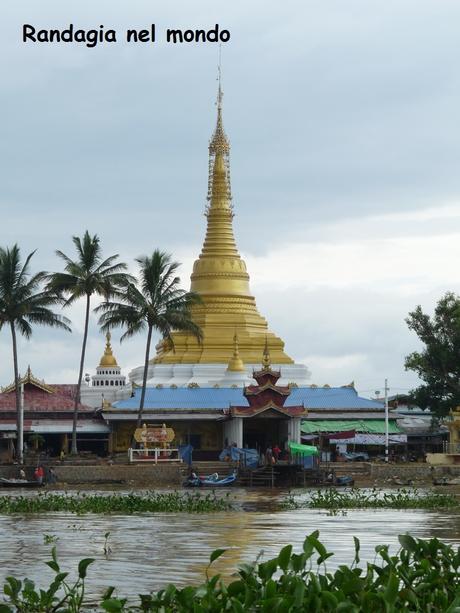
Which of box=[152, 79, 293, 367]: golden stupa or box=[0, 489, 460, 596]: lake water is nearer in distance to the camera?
box=[0, 489, 460, 596]: lake water

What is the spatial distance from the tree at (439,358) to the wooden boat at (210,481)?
77.6ft

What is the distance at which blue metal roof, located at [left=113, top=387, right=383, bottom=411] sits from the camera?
229ft

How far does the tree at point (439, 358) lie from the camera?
250ft

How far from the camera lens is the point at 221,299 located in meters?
82.2

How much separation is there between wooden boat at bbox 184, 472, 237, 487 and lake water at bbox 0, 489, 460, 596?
11.1 meters

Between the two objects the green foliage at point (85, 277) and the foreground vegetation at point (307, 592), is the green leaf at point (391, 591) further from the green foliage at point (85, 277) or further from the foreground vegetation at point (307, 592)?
the green foliage at point (85, 277)

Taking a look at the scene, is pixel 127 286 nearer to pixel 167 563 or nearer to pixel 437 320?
pixel 437 320

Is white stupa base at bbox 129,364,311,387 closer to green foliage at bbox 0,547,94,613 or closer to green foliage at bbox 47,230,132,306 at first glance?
green foliage at bbox 47,230,132,306

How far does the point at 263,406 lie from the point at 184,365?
42.0ft

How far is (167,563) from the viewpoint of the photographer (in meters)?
25.6

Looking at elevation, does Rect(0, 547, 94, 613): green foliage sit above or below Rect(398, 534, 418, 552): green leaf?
below

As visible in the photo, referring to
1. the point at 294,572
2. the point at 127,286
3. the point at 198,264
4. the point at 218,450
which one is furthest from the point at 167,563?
the point at 198,264

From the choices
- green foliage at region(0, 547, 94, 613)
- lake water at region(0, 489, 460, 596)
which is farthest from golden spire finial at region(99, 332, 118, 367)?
green foliage at region(0, 547, 94, 613)

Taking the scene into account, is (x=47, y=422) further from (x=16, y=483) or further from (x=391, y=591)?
(x=391, y=591)
